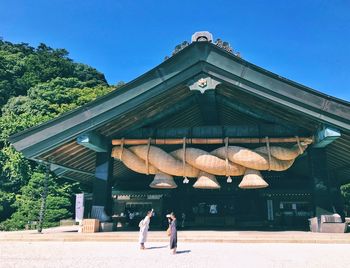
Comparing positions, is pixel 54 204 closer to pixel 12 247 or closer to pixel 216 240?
pixel 12 247

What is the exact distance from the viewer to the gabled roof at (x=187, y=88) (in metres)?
10.6

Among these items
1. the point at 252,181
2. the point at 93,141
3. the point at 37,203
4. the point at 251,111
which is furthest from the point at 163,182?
the point at 37,203

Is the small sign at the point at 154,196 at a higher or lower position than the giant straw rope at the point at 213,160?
lower

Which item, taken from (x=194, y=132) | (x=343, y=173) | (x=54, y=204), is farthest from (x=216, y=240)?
(x=54, y=204)

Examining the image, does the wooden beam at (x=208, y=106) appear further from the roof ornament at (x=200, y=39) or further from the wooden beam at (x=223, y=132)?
the roof ornament at (x=200, y=39)

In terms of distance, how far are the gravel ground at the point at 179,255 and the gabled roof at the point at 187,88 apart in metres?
4.05

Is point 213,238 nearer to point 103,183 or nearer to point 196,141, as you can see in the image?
point 196,141

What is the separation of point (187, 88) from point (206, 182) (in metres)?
3.93

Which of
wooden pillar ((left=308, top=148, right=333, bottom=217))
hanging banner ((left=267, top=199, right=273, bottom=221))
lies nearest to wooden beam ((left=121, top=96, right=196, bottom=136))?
wooden pillar ((left=308, top=148, right=333, bottom=217))

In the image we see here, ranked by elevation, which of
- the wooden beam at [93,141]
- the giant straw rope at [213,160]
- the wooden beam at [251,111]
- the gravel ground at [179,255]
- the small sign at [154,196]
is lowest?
the gravel ground at [179,255]

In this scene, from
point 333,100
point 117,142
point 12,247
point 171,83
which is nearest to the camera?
point 12,247

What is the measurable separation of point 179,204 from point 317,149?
393 inches

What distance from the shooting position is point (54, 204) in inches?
1252

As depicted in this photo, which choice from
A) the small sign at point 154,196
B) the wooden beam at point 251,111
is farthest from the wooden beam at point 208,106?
the small sign at point 154,196
